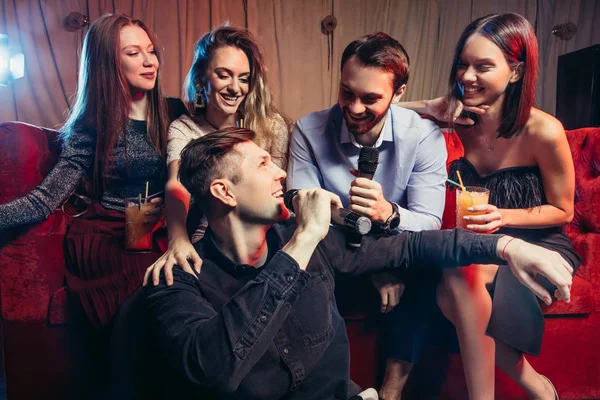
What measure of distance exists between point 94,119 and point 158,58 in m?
0.36

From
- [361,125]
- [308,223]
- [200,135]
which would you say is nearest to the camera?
[308,223]

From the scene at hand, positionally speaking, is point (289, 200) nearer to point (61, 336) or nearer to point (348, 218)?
point (348, 218)

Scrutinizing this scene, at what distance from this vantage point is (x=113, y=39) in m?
2.01

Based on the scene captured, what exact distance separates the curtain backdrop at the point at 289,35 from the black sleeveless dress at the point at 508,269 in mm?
2892

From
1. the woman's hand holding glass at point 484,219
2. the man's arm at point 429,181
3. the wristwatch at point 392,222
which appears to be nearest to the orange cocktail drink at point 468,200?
the woman's hand holding glass at point 484,219

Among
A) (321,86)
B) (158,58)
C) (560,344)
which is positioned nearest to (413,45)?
(321,86)

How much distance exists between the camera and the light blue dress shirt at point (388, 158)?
1.86 meters

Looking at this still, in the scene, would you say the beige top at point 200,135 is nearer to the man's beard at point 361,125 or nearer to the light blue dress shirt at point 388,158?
the light blue dress shirt at point 388,158

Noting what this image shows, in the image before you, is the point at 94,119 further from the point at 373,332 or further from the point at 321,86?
the point at 321,86

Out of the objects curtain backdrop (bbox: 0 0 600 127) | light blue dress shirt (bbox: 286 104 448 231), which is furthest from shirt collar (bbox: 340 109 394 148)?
curtain backdrop (bbox: 0 0 600 127)

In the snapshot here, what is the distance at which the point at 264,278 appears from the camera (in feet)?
3.62

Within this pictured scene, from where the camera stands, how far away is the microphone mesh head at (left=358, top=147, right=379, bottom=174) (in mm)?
1436

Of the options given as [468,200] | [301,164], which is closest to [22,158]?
[301,164]

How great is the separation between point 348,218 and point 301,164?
0.58 m
